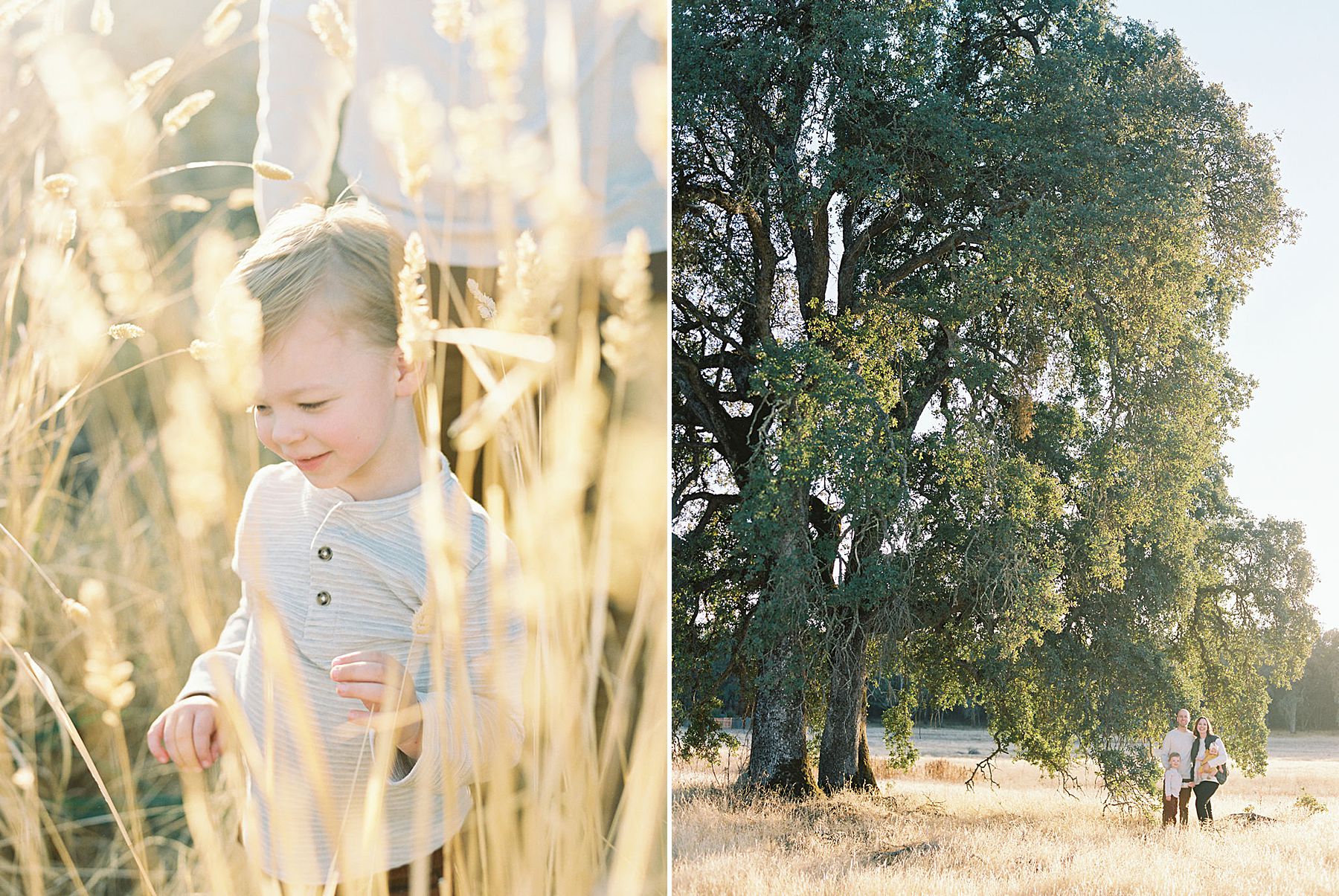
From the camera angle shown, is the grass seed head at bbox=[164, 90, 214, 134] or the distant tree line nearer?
the grass seed head at bbox=[164, 90, 214, 134]

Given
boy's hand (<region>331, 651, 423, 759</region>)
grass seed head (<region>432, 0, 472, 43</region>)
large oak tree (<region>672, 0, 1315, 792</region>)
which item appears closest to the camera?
boy's hand (<region>331, 651, 423, 759</region>)

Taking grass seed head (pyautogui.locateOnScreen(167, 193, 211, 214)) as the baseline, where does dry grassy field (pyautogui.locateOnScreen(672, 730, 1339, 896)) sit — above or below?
below

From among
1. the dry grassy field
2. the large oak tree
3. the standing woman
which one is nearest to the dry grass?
the large oak tree

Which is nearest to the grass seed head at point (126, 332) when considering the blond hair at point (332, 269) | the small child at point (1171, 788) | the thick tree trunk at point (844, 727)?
the blond hair at point (332, 269)

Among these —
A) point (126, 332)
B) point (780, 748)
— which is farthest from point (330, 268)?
point (780, 748)

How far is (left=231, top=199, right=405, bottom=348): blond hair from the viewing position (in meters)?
1.15

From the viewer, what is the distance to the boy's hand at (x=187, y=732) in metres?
1.14

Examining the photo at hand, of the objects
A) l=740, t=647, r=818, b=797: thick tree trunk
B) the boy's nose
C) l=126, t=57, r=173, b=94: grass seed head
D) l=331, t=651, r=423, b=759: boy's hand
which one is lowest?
l=740, t=647, r=818, b=797: thick tree trunk

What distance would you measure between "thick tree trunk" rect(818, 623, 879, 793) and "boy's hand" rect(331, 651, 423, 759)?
4.38 meters

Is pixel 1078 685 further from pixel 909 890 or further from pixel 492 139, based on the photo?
pixel 492 139

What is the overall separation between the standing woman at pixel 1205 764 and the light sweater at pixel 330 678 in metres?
5.09

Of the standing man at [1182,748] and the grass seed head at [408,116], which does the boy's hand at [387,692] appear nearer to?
→ the grass seed head at [408,116]

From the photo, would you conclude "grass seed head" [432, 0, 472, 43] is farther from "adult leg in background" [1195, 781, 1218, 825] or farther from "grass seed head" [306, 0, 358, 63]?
"adult leg in background" [1195, 781, 1218, 825]

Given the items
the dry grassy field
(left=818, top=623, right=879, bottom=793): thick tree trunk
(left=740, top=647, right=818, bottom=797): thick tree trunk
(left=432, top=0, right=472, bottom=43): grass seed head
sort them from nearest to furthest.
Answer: (left=432, top=0, right=472, bottom=43): grass seed head, the dry grassy field, (left=818, top=623, right=879, bottom=793): thick tree trunk, (left=740, top=647, right=818, bottom=797): thick tree trunk
